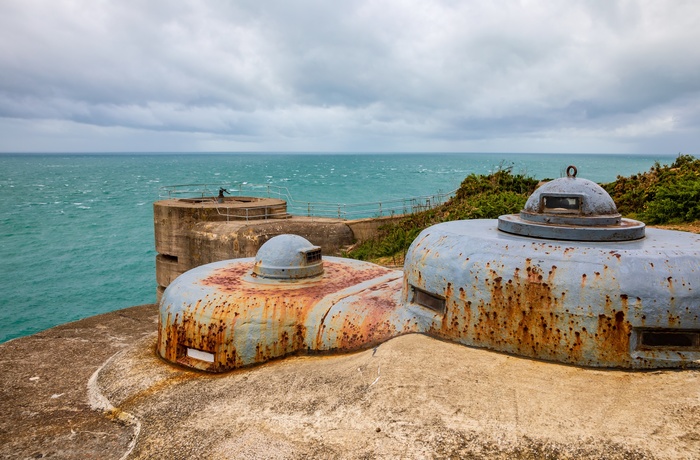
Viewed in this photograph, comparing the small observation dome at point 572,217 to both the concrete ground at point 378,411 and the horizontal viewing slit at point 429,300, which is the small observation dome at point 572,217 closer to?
the horizontal viewing slit at point 429,300

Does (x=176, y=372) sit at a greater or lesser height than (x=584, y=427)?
lesser

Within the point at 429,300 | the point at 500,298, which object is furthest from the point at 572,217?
the point at 429,300

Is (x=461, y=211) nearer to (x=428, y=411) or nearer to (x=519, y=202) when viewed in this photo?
(x=519, y=202)

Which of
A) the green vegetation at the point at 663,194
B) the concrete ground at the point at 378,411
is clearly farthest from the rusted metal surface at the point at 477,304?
the green vegetation at the point at 663,194

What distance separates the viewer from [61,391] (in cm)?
927

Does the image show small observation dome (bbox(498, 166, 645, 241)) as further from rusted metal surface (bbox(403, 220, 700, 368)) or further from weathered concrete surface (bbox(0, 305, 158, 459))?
weathered concrete surface (bbox(0, 305, 158, 459))

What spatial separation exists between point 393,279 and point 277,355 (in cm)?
280

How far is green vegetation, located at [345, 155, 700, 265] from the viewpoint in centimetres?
1499

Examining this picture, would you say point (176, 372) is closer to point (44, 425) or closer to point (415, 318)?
point (44, 425)

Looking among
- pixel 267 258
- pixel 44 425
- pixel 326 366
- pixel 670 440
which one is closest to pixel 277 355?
pixel 326 366

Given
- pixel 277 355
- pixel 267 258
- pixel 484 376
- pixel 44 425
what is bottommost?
pixel 44 425

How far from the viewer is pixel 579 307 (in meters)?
6.50

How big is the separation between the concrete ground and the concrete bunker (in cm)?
28

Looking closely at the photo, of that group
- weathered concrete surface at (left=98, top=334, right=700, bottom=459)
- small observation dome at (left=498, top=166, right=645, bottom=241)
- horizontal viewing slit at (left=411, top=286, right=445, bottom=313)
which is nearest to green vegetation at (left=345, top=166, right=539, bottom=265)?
horizontal viewing slit at (left=411, top=286, right=445, bottom=313)
